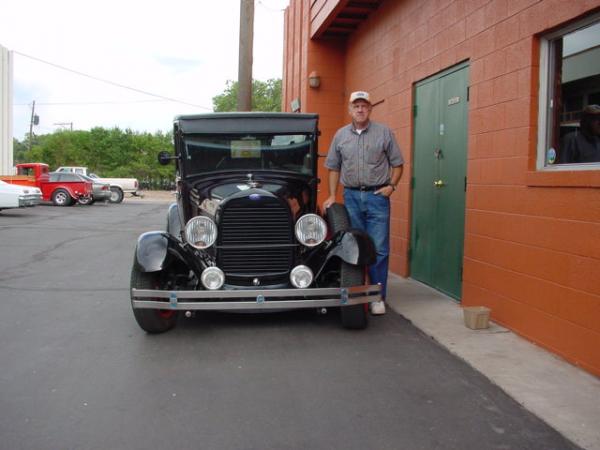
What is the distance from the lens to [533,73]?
4.84 metres

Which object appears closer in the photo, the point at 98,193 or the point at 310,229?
the point at 310,229

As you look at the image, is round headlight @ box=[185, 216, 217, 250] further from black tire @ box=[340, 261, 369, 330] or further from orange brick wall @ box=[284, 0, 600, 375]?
orange brick wall @ box=[284, 0, 600, 375]

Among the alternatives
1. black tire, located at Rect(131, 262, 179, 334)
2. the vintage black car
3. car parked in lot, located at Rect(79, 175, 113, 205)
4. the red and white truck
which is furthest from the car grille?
car parked in lot, located at Rect(79, 175, 113, 205)

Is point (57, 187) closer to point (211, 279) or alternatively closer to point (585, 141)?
point (211, 279)

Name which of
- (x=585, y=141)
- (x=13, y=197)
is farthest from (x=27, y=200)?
(x=585, y=141)

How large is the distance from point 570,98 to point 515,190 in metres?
0.86

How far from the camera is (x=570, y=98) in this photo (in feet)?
15.0

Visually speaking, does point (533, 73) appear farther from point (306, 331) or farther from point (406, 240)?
point (406, 240)

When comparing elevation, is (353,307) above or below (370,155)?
below

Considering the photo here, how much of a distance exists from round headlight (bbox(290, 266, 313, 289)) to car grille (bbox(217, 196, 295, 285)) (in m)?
0.23

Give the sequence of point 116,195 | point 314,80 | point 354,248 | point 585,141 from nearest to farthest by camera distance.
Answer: point 585,141 < point 354,248 < point 314,80 < point 116,195

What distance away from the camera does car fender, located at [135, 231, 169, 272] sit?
495 centimetres

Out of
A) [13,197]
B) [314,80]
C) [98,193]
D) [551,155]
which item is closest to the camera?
[551,155]

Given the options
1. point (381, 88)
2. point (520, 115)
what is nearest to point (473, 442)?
point (520, 115)
